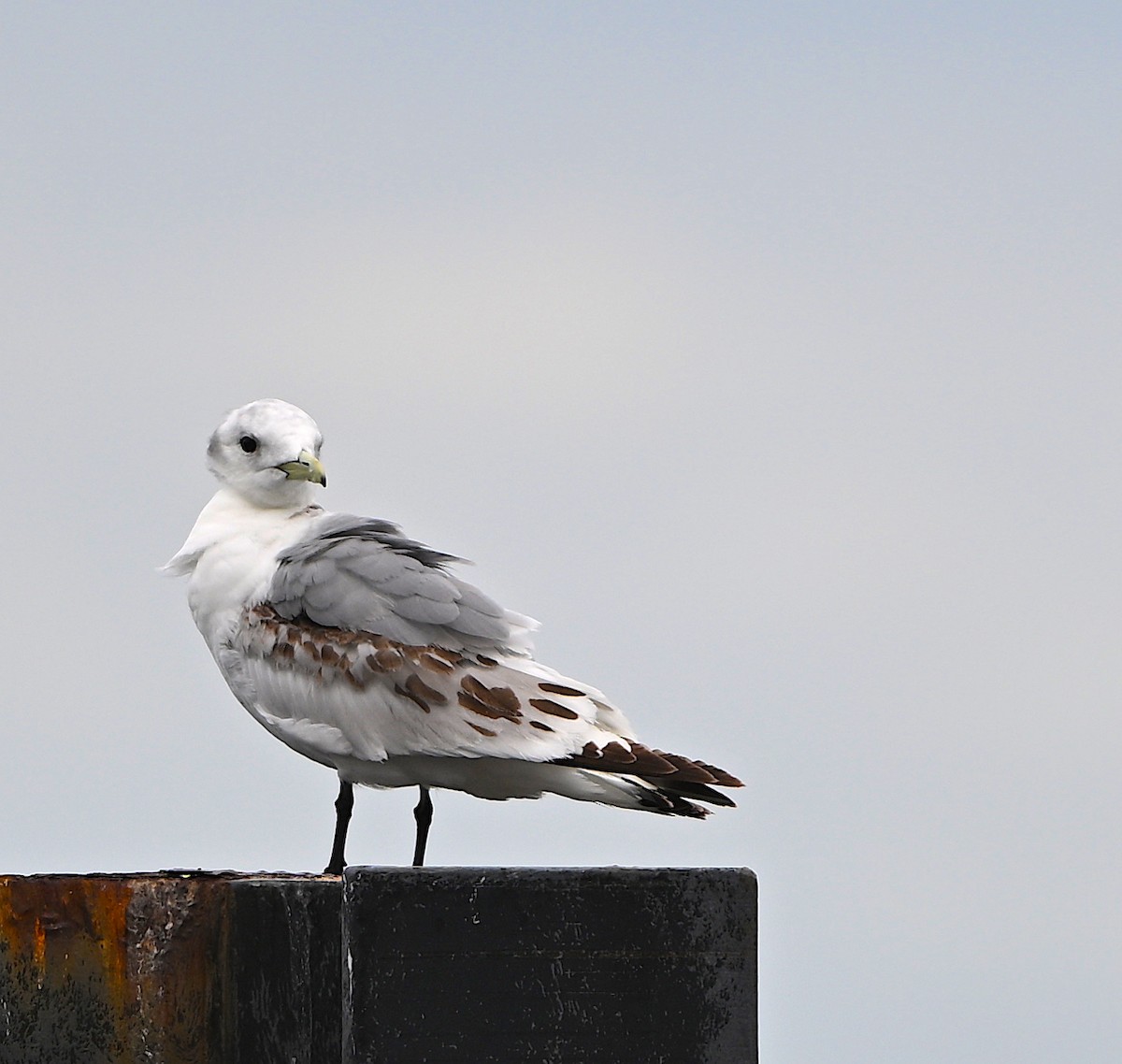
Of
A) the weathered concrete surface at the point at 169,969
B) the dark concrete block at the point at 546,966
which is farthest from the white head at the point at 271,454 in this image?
the dark concrete block at the point at 546,966

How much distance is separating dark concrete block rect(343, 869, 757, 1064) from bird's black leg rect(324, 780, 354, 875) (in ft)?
10.7

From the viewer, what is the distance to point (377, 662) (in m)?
10.6

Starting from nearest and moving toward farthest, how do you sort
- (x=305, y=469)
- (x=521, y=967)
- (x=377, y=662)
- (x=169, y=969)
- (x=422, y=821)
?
(x=521, y=967), (x=169, y=969), (x=377, y=662), (x=422, y=821), (x=305, y=469)

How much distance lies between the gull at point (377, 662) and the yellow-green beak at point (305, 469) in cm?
1

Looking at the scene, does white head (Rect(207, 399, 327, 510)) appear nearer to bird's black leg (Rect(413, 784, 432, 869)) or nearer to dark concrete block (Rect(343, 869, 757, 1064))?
bird's black leg (Rect(413, 784, 432, 869))

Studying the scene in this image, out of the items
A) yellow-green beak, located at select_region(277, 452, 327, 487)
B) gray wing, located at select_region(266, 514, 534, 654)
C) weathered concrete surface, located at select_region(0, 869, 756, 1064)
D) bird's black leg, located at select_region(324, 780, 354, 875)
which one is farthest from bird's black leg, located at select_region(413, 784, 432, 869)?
weathered concrete surface, located at select_region(0, 869, 756, 1064)

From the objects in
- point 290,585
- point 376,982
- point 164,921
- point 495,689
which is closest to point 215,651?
point 290,585

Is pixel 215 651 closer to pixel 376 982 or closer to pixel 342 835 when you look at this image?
pixel 342 835

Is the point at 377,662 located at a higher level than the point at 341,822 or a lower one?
higher

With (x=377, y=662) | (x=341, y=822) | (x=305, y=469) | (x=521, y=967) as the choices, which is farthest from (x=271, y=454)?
(x=521, y=967)

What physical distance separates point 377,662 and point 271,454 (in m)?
1.62

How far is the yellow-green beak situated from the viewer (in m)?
11.5

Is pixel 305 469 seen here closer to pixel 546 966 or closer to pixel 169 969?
pixel 169 969

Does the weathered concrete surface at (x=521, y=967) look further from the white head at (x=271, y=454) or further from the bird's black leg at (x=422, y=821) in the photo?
the white head at (x=271, y=454)
